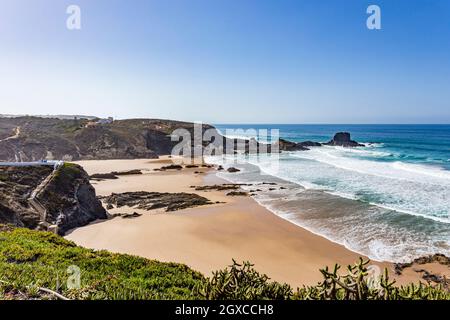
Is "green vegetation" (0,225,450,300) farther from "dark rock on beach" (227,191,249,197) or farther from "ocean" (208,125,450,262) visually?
"dark rock on beach" (227,191,249,197)

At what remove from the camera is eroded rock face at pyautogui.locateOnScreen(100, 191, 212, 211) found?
2642 centimetres

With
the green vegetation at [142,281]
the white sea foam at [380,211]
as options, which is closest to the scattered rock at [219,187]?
the white sea foam at [380,211]

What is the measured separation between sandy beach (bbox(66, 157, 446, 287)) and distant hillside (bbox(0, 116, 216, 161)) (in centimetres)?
3783

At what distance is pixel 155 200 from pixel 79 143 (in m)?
42.2

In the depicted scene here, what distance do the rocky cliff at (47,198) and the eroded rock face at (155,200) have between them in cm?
378

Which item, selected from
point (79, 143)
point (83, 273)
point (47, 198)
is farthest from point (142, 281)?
point (79, 143)

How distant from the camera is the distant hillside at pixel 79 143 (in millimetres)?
54688

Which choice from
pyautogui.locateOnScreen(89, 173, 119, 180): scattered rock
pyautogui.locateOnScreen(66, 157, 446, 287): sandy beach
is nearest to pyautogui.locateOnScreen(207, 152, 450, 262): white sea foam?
pyautogui.locateOnScreen(66, 157, 446, 287): sandy beach

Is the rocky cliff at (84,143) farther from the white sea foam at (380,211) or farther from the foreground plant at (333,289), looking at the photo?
the foreground plant at (333,289)

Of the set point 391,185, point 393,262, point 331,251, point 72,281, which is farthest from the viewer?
point 391,185
